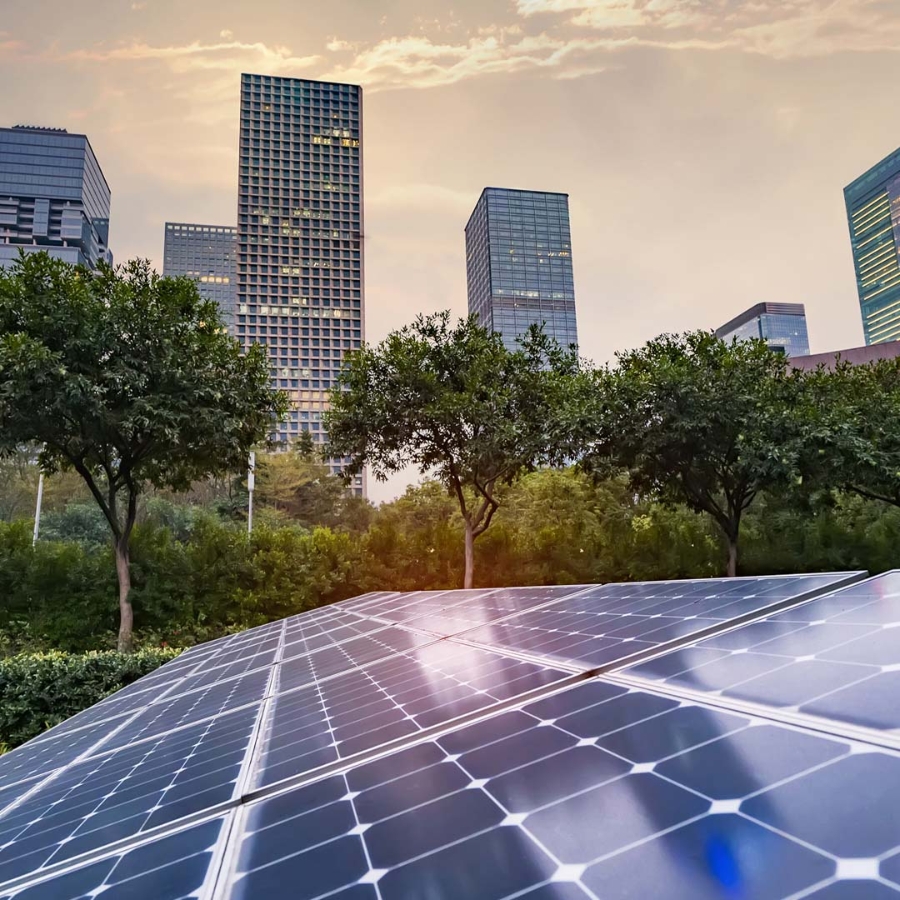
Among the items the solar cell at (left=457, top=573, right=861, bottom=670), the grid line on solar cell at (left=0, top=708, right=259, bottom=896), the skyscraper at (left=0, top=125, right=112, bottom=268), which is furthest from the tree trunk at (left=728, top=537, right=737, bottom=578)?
the skyscraper at (left=0, top=125, right=112, bottom=268)

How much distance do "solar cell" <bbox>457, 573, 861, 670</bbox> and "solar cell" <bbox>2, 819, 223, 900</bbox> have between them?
2058 millimetres

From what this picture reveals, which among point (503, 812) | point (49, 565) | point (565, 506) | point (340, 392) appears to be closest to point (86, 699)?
point (49, 565)

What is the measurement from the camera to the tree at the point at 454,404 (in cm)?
1914

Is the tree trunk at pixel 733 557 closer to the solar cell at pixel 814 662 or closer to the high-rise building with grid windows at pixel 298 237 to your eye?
the solar cell at pixel 814 662

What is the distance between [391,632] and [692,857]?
622 cm

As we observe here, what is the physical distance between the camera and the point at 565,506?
3538cm

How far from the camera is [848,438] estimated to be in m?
17.0

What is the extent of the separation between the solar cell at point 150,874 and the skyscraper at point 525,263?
179718mm

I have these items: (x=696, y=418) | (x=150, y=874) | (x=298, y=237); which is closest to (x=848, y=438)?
(x=696, y=418)

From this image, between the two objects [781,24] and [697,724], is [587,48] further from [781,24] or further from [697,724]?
[697,724]

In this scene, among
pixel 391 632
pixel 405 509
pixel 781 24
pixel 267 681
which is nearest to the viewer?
pixel 267 681

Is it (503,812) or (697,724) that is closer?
(503,812)

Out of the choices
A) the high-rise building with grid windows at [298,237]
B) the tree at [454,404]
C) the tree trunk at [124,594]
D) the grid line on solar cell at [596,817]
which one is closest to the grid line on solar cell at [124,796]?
the grid line on solar cell at [596,817]

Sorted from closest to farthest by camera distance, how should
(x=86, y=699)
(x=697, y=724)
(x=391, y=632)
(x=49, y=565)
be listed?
(x=697, y=724)
(x=391, y=632)
(x=86, y=699)
(x=49, y=565)
